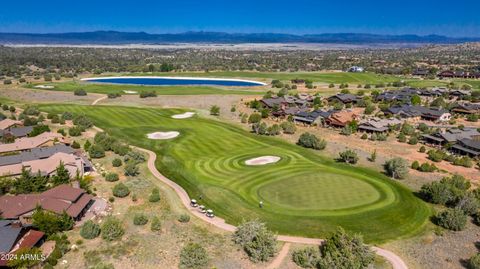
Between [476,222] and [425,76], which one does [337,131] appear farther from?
[425,76]

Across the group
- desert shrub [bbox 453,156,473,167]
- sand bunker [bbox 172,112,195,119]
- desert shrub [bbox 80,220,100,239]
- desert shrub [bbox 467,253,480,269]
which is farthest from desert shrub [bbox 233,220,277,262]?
sand bunker [bbox 172,112,195,119]

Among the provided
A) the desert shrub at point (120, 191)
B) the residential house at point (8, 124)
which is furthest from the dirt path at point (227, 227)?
the residential house at point (8, 124)

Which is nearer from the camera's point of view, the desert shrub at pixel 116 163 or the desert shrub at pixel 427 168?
the desert shrub at pixel 427 168

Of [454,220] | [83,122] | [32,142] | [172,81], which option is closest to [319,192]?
[454,220]

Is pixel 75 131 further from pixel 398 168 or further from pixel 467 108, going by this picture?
pixel 467 108

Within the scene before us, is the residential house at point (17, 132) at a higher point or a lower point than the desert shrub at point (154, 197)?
higher

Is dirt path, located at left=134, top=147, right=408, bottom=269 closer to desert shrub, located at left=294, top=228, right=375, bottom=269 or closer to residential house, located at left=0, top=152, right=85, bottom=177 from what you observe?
desert shrub, located at left=294, top=228, right=375, bottom=269

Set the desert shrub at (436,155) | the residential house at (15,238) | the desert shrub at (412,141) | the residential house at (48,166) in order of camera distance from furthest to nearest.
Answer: the desert shrub at (412,141), the desert shrub at (436,155), the residential house at (48,166), the residential house at (15,238)

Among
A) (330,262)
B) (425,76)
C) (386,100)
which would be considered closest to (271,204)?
(330,262)

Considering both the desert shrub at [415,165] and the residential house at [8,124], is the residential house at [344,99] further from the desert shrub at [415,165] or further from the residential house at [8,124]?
the residential house at [8,124]
